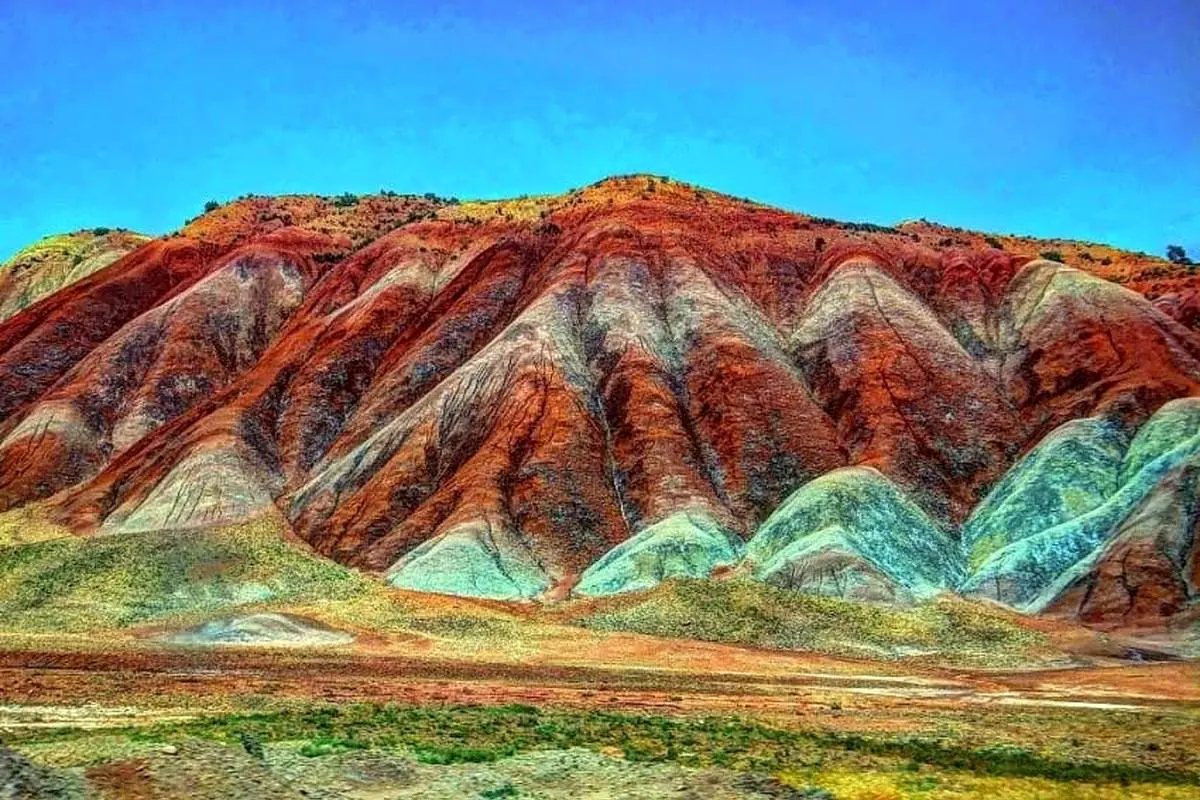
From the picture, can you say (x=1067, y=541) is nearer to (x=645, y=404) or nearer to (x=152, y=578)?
(x=645, y=404)

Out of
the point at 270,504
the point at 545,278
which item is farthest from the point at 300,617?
the point at 545,278

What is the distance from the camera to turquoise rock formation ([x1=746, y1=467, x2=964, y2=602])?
4819cm

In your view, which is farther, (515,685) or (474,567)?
(474,567)

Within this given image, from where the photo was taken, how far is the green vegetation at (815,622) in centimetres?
4156

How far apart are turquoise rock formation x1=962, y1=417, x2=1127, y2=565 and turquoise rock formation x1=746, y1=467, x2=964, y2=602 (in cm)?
205

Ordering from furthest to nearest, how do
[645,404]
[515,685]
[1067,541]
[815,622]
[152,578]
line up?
[645,404] → [1067,541] → [152,578] → [815,622] → [515,685]

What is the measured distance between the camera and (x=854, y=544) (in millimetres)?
50375

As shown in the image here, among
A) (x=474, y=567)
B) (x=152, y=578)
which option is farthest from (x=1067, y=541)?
(x=152, y=578)

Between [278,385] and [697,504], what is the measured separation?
103ft

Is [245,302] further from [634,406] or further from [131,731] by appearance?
[131,731]

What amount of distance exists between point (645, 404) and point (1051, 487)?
2262cm

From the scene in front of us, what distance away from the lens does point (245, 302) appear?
83812 millimetres

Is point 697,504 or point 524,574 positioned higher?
point 697,504

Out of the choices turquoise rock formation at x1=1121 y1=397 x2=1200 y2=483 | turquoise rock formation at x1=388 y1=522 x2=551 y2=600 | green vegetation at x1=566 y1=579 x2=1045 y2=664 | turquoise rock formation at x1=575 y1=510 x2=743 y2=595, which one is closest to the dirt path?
green vegetation at x1=566 y1=579 x2=1045 y2=664
